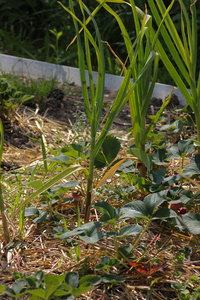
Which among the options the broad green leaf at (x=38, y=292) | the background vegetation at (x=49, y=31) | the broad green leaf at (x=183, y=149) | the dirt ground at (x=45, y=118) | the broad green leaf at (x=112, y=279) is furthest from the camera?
the background vegetation at (x=49, y=31)

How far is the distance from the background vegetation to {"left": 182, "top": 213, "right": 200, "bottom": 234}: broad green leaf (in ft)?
7.04

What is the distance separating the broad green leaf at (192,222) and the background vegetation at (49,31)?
2144mm

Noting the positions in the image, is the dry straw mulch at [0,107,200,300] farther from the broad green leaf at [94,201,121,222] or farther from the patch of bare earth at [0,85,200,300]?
the broad green leaf at [94,201,121,222]

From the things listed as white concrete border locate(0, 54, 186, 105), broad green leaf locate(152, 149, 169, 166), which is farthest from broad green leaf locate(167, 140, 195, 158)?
white concrete border locate(0, 54, 186, 105)

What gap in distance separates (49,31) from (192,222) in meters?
3.77

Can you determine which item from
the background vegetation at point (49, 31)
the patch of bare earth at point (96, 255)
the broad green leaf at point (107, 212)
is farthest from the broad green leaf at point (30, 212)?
the background vegetation at point (49, 31)

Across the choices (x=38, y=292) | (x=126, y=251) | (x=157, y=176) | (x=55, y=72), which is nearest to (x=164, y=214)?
(x=126, y=251)

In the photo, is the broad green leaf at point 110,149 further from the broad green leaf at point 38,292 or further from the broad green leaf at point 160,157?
the broad green leaf at point 38,292

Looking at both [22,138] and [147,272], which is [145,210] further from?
[22,138]

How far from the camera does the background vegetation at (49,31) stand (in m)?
3.71

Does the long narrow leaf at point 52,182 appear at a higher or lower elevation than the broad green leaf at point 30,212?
higher

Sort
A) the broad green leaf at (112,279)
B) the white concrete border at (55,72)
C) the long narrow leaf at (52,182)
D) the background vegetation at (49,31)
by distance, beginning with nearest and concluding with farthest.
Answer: the broad green leaf at (112,279)
the long narrow leaf at (52,182)
the white concrete border at (55,72)
the background vegetation at (49,31)

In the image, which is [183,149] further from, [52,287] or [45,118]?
[45,118]

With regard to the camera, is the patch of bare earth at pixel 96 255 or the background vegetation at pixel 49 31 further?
the background vegetation at pixel 49 31
